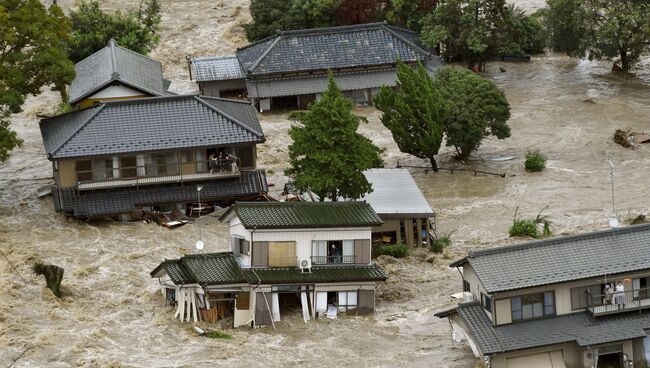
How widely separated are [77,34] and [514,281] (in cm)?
4442

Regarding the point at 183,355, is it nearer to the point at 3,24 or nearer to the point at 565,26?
the point at 3,24

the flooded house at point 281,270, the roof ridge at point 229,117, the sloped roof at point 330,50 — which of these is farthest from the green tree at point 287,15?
the flooded house at point 281,270

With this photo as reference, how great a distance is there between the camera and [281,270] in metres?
52.8

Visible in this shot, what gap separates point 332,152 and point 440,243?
246 inches

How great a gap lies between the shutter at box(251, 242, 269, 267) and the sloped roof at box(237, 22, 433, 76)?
28.2m

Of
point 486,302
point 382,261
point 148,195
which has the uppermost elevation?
point 148,195

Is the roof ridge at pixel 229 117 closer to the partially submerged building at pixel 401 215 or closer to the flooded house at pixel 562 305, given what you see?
the partially submerged building at pixel 401 215

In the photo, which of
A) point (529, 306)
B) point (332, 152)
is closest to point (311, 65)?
point (332, 152)

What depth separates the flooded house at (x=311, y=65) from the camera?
263 feet

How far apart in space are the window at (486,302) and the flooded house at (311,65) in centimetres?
3298

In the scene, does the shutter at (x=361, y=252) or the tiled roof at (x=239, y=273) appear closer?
the tiled roof at (x=239, y=273)

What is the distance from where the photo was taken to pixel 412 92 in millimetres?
67625

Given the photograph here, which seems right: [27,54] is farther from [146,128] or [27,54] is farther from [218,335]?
[218,335]

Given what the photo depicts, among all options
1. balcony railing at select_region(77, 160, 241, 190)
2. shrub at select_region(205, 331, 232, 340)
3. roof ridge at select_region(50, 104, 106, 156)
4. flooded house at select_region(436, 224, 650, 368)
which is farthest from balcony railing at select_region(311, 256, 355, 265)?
roof ridge at select_region(50, 104, 106, 156)
